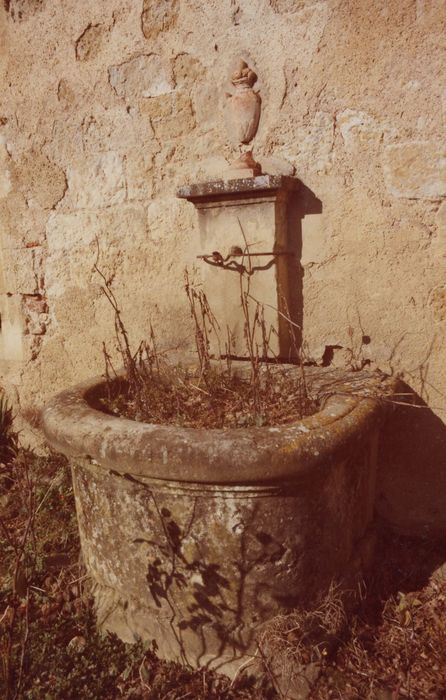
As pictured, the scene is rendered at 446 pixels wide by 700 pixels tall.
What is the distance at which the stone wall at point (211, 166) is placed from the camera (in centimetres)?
219

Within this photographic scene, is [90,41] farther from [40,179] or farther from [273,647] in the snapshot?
[273,647]

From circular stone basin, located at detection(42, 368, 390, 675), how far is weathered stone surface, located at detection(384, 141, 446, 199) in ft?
3.17

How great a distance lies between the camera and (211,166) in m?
2.59

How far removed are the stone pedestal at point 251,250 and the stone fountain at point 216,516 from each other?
1.88 feet

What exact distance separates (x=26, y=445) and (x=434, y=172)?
2973 millimetres

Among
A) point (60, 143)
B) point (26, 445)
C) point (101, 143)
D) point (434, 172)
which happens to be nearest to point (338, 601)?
point (434, 172)

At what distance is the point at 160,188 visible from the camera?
8.99ft

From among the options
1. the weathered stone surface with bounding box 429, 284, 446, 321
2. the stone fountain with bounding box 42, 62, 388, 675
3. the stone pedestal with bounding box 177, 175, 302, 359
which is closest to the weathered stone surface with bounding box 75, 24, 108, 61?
the stone pedestal with bounding box 177, 175, 302, 359

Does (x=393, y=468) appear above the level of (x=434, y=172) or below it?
below

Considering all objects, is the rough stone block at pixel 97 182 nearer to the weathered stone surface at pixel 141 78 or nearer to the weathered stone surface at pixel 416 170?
the weathered stone surface at pixel 141 78

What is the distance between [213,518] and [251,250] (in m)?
1.33

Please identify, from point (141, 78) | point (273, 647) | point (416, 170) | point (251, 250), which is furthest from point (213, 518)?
point (141, 78)

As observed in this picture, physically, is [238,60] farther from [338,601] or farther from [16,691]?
[16,691]

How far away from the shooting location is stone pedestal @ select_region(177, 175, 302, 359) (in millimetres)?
2383
